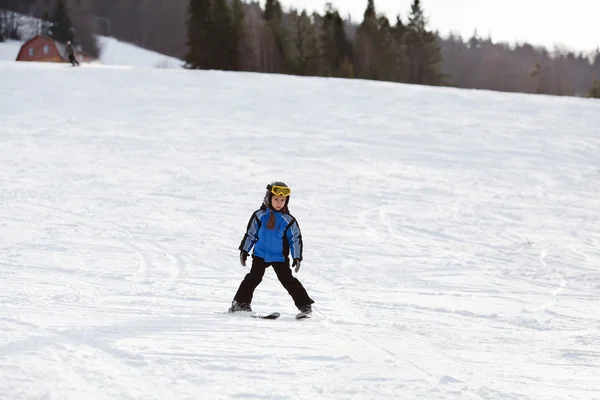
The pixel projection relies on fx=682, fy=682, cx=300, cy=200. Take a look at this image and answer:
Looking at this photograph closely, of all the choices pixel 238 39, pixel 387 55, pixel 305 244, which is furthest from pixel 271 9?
pixel 305 244

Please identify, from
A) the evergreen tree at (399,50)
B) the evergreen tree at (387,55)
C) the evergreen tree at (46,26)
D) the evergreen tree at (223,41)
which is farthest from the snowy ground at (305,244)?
the evergreen tree at (46,26)

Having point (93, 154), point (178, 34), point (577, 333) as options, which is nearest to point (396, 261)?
point (577, 333)

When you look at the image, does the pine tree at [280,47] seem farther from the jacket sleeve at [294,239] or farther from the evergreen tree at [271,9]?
the jacket sleeve at [294,239]

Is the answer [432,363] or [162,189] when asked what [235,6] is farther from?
[432,363]

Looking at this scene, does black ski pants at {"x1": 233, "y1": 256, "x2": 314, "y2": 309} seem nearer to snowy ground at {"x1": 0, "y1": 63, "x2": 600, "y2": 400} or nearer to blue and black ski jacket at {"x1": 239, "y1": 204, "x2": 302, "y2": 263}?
blue and black ski jacket at {"x1": 239, "y1": 204, "x2": 302, "y2": 263}

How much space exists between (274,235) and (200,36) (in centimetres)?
4721

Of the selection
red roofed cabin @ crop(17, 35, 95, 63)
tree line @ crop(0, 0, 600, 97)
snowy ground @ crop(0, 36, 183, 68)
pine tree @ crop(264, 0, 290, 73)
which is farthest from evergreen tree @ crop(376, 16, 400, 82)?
snowy ground @ crop(0, 36, 183, 68)

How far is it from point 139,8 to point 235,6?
5670 centimetres

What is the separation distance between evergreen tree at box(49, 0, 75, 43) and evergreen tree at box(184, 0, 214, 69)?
88.2ft

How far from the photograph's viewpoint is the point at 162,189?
1332 centimetres

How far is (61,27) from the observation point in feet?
239

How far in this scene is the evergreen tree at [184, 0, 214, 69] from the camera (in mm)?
50469

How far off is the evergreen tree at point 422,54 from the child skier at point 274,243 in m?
55.0

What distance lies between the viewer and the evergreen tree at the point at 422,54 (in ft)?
196
